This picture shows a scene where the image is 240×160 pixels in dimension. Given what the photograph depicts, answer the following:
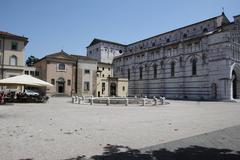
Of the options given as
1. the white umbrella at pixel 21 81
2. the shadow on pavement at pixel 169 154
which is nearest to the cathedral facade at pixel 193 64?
the white umbrella at pixel 21 81

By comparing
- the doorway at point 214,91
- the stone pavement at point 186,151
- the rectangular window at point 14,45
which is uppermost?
the rectangular window at point 14,45

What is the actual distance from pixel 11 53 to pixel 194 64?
115 ft

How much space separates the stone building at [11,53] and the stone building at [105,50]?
31419 mm

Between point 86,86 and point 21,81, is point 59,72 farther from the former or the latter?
point 21,81

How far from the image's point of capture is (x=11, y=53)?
125ft

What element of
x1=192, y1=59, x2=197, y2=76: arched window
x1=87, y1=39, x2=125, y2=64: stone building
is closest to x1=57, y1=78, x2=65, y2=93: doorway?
x1=87, y1=39, x2=125, y2=64: stone building

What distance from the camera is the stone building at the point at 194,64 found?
40.1 meters

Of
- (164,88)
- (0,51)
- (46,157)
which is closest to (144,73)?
(164,88)

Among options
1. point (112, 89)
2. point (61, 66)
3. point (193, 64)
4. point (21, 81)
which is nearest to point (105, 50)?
point (112, 89)

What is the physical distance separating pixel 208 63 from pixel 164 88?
12455 mm

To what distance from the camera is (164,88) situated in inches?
2030

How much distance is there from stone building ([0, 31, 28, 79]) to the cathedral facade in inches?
1186

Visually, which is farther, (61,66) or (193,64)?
(193,64)

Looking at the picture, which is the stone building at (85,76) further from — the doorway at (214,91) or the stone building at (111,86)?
the doorway at (214,91)
